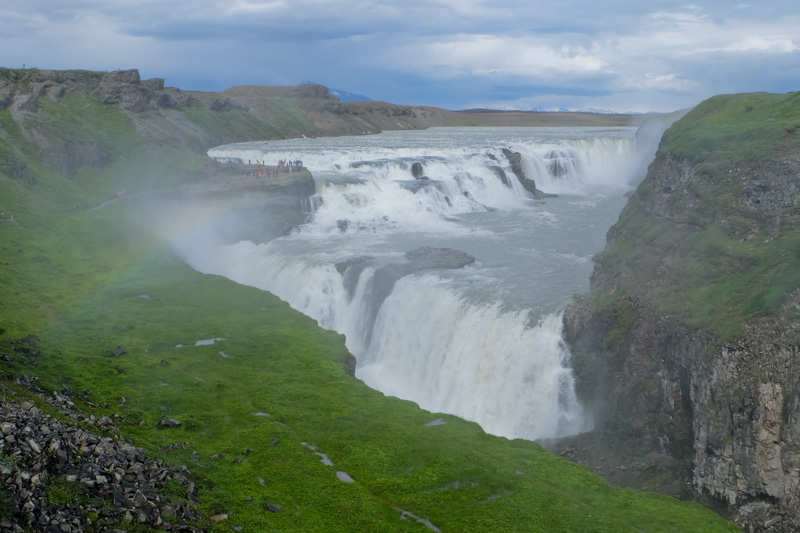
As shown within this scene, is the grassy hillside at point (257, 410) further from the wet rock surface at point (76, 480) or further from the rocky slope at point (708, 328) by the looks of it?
the rocky slope at point (708, 328)

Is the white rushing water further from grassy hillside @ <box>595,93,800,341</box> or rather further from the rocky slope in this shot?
grassy hillside @ <box>595,93,800,341</box>

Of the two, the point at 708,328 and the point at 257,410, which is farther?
the point at 257,410

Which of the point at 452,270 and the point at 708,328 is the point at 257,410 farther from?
the point at 452,270

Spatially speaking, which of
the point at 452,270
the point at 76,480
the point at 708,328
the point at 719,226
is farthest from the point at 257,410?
the point at 719,226

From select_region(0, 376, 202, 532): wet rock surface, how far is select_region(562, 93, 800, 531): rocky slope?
18.3 metres

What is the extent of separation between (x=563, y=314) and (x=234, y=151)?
7746 cm

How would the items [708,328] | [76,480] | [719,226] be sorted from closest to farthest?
[76,480]
[708,328]
[719,226]

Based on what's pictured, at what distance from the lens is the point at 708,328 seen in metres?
29.3

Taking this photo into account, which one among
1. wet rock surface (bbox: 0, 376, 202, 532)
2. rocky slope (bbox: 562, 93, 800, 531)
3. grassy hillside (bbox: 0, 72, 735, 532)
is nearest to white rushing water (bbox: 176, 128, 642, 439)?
rocky slope (bbox: 562, 93, 800, 531)

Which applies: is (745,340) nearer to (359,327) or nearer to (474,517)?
(474,517)

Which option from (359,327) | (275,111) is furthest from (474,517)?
(275,111)

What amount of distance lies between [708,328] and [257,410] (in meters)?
18.5

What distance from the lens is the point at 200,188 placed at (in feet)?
240

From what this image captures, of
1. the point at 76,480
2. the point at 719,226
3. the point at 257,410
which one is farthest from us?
the point at 719,226
